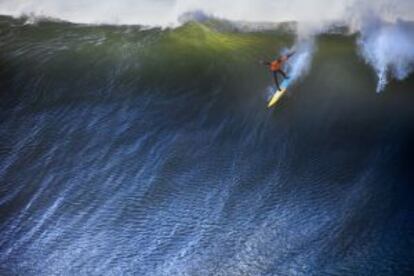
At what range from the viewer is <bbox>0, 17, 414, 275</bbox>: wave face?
13211mm

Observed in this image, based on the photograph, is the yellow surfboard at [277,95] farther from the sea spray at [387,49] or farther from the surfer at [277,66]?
the sea spray at [387,49]

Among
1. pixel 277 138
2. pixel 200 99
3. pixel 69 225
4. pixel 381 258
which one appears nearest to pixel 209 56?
pixel 200 99

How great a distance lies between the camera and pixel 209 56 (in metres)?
18.0

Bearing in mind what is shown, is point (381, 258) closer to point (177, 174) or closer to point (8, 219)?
point (177, 174)

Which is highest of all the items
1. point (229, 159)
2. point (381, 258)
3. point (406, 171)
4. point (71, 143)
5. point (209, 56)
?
point (209, 56)

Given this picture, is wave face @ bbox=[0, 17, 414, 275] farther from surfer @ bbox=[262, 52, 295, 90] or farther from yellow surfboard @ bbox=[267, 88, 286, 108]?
surfer @ bbox=[262, 52, 295, 90]

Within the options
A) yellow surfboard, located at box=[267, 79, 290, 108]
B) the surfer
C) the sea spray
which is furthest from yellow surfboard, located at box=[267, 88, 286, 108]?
the sea spray

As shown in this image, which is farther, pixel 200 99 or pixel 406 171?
pixel 200 99

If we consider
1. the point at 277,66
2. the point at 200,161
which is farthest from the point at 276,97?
the point at 200,161

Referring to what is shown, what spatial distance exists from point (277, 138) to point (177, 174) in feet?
8.73

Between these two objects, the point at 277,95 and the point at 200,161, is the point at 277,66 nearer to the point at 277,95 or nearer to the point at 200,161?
the point at 277,95

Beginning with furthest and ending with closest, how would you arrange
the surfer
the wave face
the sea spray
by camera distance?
the sea spray, the surfer, the wave face

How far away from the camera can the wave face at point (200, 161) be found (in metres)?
13.2

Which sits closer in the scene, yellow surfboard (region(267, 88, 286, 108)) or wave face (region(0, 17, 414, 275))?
wave face (region(0, 17, 414, 275))
